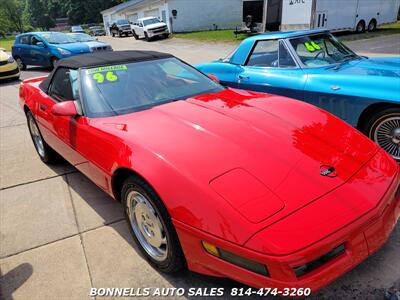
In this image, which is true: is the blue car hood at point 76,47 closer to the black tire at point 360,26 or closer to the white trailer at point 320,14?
the white trailer at point 320,14

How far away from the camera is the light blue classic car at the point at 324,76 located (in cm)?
356

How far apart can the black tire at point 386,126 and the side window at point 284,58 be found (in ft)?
4.25

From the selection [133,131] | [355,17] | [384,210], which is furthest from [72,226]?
[355,17]

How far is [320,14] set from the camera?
1477 centimetres

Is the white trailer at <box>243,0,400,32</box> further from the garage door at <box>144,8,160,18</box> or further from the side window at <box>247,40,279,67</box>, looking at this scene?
the garage door at <box>144,8,160,18</box>

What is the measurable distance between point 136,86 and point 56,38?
1181 cm

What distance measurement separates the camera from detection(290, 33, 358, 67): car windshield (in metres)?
4.51

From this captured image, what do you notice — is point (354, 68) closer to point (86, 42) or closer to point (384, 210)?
point (384, 210)

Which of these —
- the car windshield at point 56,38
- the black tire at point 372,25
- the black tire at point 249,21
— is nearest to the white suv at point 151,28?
the black tire at point 249,21

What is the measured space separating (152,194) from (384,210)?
1.39 metres

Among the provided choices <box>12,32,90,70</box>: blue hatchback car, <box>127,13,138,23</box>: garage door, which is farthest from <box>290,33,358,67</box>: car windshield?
<box>127,13,138,23</box>: garage door

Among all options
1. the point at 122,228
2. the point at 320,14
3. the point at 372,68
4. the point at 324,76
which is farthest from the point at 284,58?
the point at 320,14

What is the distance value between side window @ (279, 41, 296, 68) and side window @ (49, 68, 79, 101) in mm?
2716

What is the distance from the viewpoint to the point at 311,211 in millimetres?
1797
